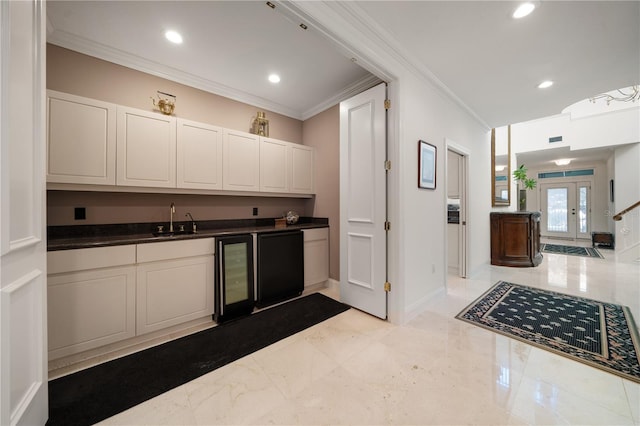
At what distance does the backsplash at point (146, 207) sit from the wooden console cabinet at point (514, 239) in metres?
4.22

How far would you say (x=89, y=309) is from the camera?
1.83 meters

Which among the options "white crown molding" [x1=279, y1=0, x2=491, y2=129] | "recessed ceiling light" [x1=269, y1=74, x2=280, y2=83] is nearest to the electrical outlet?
"recessed ceiling light" [x1=269, y1=74, x2=280, y2=83]

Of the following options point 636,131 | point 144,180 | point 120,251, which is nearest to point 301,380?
point 120,251

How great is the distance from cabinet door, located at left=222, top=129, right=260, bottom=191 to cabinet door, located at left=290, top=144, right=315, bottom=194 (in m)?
0.58

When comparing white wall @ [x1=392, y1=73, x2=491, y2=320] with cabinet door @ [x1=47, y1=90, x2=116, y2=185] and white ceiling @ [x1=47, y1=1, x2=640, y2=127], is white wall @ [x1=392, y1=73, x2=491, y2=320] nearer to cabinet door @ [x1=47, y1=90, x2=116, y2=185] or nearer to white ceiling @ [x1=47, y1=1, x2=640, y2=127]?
white ceiling @ [x1=47, y1=1, x2=640, y2=127]

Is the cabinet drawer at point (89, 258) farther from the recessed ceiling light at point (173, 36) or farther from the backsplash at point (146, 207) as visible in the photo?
the recessed ceiling light at point (173, 36)

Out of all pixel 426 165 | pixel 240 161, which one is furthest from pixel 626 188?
pixel 240 161

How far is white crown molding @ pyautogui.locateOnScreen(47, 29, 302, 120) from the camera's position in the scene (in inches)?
85.6

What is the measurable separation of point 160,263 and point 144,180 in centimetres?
88

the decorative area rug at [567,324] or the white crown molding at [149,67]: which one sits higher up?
the white crown molding at [149,67]

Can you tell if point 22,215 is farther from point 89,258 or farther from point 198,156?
point 198,156

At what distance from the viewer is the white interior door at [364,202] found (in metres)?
2.50

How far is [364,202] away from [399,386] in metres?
1.69

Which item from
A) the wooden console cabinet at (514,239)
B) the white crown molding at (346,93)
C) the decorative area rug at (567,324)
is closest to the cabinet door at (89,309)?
the white crown molding at (346,93)
